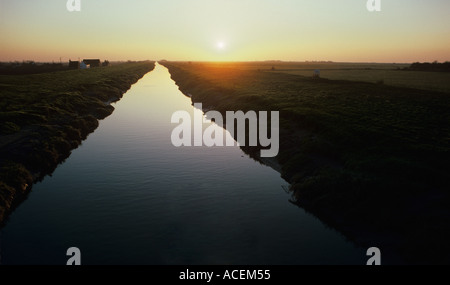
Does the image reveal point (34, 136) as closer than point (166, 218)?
No

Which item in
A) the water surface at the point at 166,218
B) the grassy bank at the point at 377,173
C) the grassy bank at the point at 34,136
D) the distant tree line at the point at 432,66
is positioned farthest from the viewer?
the distant tree line at the point at 432,66

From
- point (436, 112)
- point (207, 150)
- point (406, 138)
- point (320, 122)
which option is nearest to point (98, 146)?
point (207, 150)

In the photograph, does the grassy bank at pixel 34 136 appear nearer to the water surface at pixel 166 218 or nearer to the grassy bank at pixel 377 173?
the water surface at pixel 166 218

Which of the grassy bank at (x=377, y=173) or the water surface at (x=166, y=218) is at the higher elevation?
the grassy bank at (x=377, y=173)

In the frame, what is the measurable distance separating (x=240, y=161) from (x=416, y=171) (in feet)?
52.6

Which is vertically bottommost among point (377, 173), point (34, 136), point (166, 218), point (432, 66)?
point (166, 218)

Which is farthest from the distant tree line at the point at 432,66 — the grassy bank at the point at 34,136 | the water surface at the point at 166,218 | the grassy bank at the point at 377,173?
the water surface at the point at 166,218

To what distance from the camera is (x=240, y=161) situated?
34.5 metres

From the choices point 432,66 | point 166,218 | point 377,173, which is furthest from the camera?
point 432,66

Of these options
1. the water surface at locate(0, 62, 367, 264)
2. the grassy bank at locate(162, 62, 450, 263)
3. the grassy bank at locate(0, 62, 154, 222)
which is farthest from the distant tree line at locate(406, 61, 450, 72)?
the water surface at locate(0, 62, 367, 264)

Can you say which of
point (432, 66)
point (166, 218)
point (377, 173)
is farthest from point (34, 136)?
point (432, 66)

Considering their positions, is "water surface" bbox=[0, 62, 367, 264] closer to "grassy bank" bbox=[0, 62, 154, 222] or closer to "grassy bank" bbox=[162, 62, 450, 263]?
"grassy bank" bbox=[0, 62, 154, 222]

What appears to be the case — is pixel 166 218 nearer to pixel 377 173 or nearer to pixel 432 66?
pixel 377 173

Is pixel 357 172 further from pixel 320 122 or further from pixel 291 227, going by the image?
pixel 320 122
